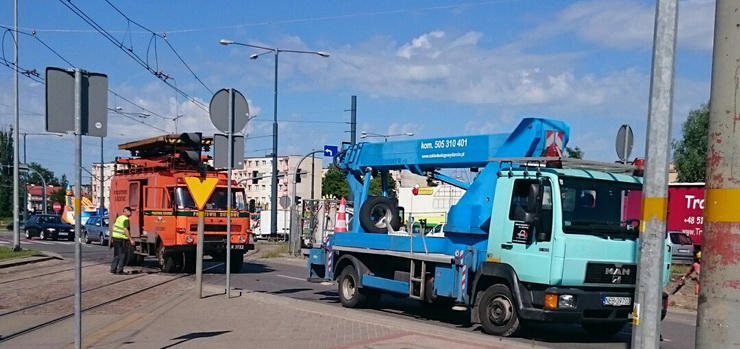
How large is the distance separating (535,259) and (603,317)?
128 centimetres

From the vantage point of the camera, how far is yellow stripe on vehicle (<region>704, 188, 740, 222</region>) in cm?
416

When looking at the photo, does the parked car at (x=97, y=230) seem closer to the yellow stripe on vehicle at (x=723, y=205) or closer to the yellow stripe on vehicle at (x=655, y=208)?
the yellow stripe on vehicle at (x=655, y=208)

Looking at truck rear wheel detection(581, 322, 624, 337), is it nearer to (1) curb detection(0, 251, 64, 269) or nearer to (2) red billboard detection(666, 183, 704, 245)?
(1) curb detection(0, 251, 64, 269)

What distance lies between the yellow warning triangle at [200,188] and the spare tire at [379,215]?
2774mm

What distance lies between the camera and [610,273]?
406 inches

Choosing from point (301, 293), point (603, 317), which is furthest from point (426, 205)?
point (603, 317)

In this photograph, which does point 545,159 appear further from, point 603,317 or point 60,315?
point 60,315

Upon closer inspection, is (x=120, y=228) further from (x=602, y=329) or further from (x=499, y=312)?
(x=602, y=329)

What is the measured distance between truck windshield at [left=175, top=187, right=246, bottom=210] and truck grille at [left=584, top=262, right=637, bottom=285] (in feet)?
44.6

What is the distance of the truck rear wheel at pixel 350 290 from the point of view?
14.0 meters

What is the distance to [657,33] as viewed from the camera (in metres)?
5.73

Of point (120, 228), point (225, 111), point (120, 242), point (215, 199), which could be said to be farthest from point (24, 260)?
point (225, 111)

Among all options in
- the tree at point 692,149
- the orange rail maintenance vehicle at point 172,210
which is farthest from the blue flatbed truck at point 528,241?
the tree at point 692,149

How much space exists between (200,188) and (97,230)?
30.5 metres
